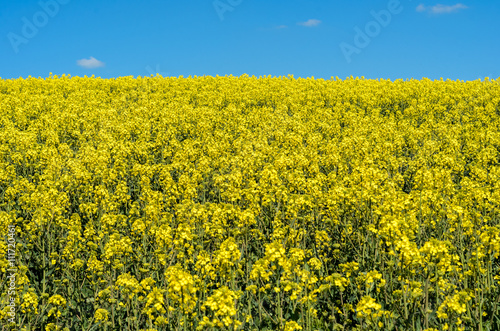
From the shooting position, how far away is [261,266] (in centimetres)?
775

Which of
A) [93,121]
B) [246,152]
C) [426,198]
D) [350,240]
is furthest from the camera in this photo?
[93,121]

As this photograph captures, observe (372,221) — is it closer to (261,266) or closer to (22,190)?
(261,266)

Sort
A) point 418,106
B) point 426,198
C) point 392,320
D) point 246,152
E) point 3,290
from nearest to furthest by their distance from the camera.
Answer: point 392,320 < point 3,290 < point 426,198 < point 246,152 < point 418,106

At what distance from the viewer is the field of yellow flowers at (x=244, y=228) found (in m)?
7.88

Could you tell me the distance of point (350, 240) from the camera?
32.9 ft

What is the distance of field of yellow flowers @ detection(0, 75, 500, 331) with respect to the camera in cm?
788

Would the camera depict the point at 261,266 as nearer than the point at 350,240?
Yes

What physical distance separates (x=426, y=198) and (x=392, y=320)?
4.13m

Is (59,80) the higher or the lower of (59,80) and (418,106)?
the higher

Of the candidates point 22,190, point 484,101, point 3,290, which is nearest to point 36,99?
point 22,190

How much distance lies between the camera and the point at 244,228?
10.1m

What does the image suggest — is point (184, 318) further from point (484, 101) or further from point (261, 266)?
point (484, 101)

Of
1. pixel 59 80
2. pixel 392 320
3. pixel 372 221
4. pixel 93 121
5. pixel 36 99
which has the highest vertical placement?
pixel 59 80

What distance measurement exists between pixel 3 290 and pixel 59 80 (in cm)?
3024
